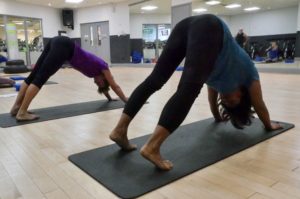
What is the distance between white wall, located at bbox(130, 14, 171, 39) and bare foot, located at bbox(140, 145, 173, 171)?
37.6 ft

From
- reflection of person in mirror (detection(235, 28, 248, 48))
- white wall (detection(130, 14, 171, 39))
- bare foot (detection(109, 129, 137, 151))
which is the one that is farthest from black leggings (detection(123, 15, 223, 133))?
white wall (detection(130, 14, 171, 39))

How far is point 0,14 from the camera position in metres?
10.2

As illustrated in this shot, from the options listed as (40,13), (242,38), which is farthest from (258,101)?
(40,13)

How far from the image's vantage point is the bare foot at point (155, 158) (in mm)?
1317

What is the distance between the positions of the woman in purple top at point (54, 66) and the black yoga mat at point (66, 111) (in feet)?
0.29

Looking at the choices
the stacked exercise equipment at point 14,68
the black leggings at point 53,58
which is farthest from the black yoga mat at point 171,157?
the stacked exercise equipment at point 14,68

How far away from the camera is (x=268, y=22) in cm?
658

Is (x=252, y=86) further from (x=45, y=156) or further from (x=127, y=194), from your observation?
(x=45, y=156)

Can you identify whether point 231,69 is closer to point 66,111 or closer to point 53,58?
point 53,58

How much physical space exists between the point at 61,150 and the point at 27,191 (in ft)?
1.79

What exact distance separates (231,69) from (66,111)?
6.59ft

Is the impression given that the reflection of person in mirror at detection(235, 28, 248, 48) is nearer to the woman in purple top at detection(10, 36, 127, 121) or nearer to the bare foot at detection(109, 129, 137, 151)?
the woman in purple top at detection(10, 36, 127, 121)

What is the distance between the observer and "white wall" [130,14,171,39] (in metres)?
12.4

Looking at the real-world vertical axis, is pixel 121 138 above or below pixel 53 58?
below
